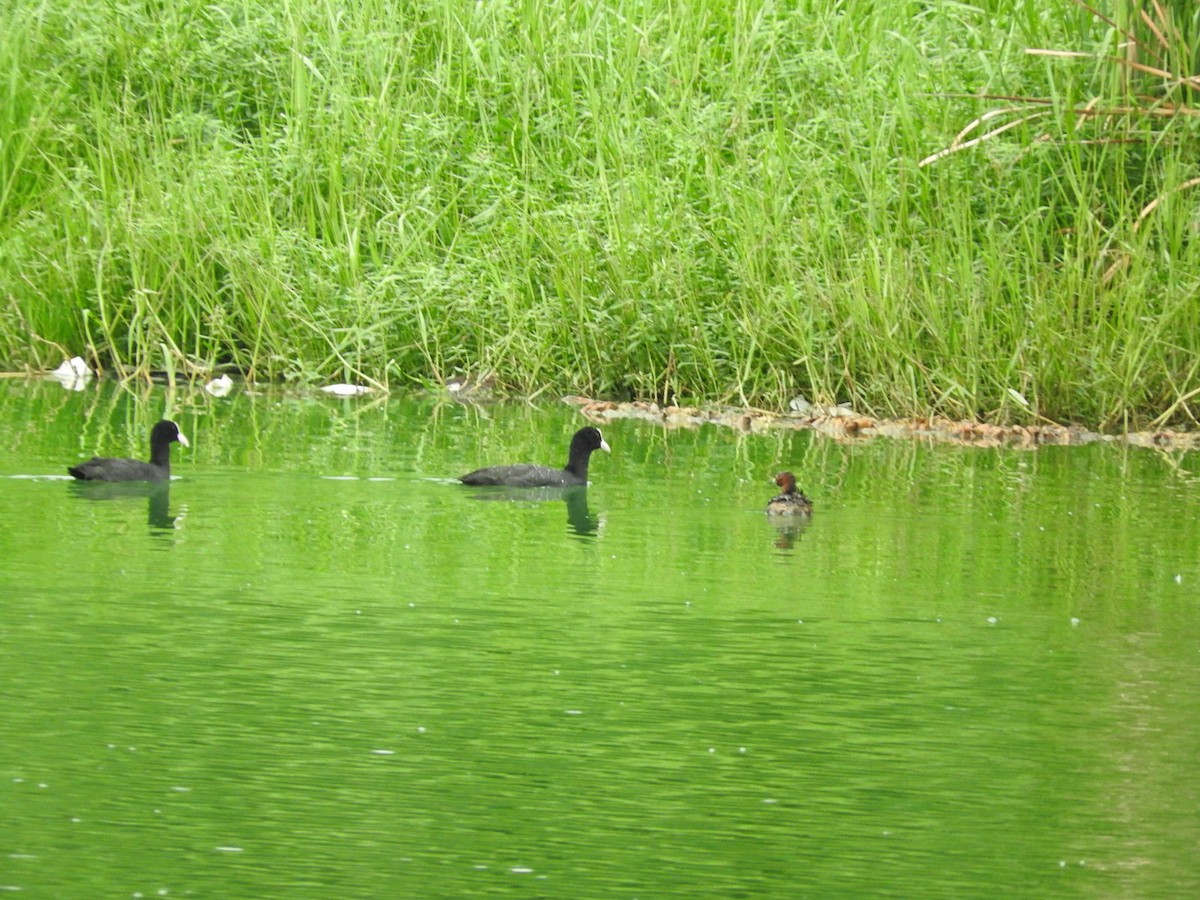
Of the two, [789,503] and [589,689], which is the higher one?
[789,503]

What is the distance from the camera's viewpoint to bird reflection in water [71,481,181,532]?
11633mm

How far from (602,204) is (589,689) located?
1179cm

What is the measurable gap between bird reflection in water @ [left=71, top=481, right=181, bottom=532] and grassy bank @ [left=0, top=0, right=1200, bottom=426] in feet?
20.2

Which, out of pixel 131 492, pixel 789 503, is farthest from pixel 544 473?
pixel 131 492

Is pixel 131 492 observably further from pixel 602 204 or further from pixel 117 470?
pixel 602 204

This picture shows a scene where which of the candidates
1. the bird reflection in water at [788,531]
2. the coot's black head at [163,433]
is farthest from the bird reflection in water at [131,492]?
the bird reflection in water at [788,531]

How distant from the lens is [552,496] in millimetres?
12734

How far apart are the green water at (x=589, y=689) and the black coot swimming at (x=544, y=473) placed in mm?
145

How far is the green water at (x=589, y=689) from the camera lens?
227 inches

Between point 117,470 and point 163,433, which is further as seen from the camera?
point 163,433

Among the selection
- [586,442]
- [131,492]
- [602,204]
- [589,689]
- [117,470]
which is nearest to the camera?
[589,689]

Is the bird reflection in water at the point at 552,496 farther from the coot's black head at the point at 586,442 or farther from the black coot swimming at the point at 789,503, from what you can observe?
the black coot swimming at the point at 789,503

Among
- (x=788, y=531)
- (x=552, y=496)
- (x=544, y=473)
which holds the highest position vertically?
(x=544, y=473)

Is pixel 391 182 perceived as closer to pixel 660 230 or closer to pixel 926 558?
pixel 660 230
